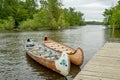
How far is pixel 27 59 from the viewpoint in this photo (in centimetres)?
1691

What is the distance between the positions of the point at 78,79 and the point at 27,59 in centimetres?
974

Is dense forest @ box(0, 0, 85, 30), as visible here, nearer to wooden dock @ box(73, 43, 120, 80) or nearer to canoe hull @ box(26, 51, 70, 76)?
canoe hull @ box(26, 51, 70, 76)

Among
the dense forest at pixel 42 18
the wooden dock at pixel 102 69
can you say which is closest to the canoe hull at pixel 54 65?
the wooden dock at pixel 102 69

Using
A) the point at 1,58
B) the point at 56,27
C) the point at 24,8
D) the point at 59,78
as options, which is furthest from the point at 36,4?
the point at 59,78

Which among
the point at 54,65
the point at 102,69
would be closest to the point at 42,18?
the point at 54,65

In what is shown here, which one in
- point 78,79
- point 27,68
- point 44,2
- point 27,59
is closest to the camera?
point 78,79

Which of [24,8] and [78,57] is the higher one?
[24,8]

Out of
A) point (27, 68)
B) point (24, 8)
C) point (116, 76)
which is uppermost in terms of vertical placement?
point (24, 8)

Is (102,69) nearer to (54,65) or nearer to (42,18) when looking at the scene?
(54,65)

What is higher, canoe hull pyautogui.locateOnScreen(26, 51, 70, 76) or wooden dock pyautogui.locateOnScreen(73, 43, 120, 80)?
wooden dock pyautogui.locateOnScreen(73, 43, 120, 80)

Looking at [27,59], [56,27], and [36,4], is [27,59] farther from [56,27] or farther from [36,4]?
[36,4]

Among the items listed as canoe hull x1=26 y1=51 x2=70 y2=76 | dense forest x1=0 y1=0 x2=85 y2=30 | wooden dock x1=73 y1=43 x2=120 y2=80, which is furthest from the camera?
dense forest x1=0 y1=0 x2=85 y2=30

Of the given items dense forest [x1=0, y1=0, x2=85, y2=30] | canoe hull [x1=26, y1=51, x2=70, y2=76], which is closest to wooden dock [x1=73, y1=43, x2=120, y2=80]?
canoe hull [x1=26, y1=51, x2=70, y2=76]

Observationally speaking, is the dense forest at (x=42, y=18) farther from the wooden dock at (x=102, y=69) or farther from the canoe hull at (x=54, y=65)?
the wooden dock at (x=102, y=69)
